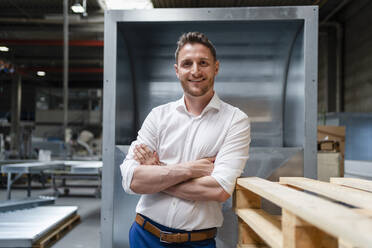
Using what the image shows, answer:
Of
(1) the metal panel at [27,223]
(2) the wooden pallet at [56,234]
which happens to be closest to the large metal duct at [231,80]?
(1) the metal panel at [27,223]

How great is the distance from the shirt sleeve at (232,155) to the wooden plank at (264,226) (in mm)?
125

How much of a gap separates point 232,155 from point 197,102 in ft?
1.06

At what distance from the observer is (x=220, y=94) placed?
8.06 ft

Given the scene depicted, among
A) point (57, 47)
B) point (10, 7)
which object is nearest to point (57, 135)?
point (57, 47)

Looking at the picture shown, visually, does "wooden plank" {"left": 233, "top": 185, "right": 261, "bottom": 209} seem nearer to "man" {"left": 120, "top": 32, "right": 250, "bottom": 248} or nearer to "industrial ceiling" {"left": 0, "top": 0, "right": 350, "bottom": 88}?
"man" {"left": 120, "top": 32, "right": 250, "bottom": 248}

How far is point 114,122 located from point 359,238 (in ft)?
5.23

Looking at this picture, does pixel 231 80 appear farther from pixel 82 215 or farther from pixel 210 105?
pixel 82 215

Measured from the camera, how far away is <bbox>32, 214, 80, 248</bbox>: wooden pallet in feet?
10.5

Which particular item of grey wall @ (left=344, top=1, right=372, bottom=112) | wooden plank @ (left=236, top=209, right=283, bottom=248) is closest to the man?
wooden plank @ (left=236, top=209, right=283, bottom=248)

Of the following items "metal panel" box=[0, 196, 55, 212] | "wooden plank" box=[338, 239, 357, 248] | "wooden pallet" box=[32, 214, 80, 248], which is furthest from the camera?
"metal panel" box=[0, 196, 55, 212]

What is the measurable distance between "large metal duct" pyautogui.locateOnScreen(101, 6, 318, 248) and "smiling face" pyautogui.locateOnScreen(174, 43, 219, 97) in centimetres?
51

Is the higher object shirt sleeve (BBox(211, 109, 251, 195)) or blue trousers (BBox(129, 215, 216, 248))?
shirt sleeve (BBox(211, 109, 251, 195))

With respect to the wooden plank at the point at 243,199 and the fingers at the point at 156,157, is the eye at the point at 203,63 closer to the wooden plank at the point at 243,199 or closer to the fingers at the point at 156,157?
the fingers at the point at 156,157

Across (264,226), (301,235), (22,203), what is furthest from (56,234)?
(301,235)
